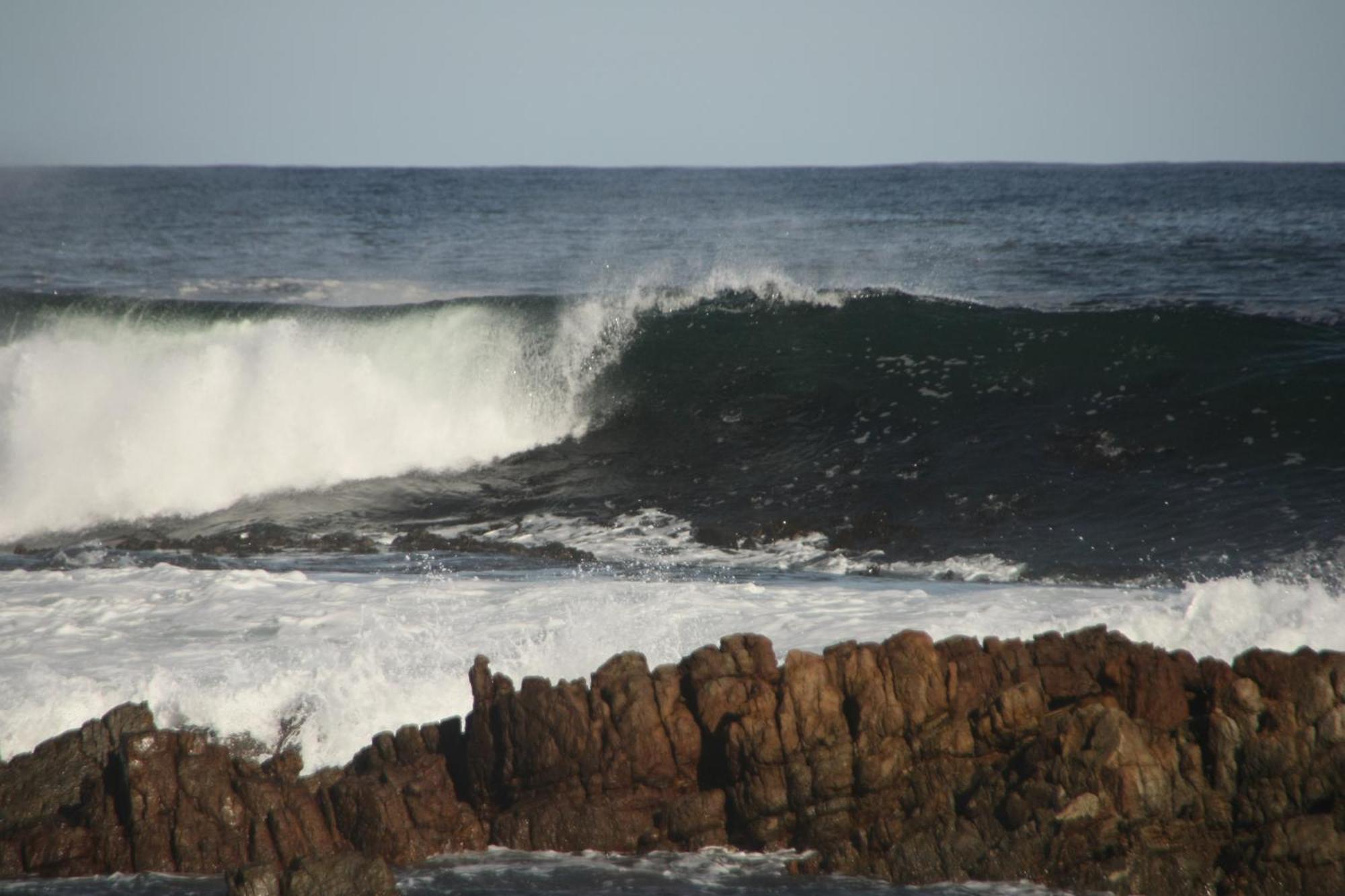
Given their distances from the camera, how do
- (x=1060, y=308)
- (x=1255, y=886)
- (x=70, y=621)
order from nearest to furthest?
(x=1255, y=886) → (x=70, y=621) → (x=1060, y=308)

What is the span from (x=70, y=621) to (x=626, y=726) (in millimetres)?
4421

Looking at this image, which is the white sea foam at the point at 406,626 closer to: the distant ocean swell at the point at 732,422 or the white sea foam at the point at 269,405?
the distant ocean swell at the point at 732,422

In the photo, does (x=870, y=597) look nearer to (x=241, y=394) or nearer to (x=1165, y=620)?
(x=1165, y=620)

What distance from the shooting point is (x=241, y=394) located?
52.1 ft

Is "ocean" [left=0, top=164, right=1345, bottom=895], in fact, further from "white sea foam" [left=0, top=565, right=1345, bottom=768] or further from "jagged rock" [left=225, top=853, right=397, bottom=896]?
"jagged rock" [left=225, top=853, right=397, bottom=896]

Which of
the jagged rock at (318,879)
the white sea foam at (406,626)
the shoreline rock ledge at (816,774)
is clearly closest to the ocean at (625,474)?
the white sea foam at (406,626)

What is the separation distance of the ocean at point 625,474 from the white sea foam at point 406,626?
28mm

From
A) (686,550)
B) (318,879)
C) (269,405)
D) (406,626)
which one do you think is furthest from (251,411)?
(318,879)

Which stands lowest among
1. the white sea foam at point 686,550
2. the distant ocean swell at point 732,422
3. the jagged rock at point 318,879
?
the jagged rock at point 318,879

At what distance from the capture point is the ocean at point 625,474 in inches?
275

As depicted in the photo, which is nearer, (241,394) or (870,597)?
(870,597)

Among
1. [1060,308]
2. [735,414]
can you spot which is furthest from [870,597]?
[1060,308]

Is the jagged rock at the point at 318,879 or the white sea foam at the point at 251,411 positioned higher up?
the white sea foam at the point at 251,411

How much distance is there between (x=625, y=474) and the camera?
558 inches
